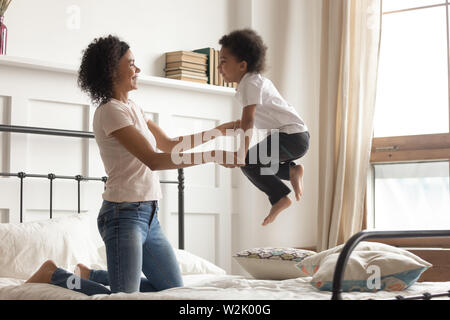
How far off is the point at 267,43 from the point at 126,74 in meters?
1.87

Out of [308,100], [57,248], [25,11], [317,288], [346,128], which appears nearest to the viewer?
[317,288]

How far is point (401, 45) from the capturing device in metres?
3.79

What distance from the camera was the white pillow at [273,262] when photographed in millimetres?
2631

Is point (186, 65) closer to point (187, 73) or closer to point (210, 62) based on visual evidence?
point (187, 73)

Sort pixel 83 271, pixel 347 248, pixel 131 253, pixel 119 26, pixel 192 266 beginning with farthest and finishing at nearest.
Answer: pixel 119 26
pixel 192 266
pixel 83 271
pixel 131 253
pixel 347 248

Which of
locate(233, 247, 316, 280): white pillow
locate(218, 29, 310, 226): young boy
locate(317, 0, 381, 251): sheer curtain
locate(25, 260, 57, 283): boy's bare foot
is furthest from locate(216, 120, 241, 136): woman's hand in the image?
locate(317, 0, 381, 251): sheer curtain

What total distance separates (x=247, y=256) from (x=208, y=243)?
97 cm

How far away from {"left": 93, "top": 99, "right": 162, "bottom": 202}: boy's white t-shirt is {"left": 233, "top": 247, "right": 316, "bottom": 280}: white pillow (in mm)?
796

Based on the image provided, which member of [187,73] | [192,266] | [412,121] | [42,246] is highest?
[187,73]

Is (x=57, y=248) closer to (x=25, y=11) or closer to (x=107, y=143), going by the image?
(x=107, y=143)

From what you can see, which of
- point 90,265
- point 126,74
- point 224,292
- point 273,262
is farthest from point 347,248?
point 90,265

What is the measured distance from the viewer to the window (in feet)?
11.8

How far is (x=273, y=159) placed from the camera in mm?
2232

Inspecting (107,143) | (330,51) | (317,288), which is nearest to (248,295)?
(317,288)
